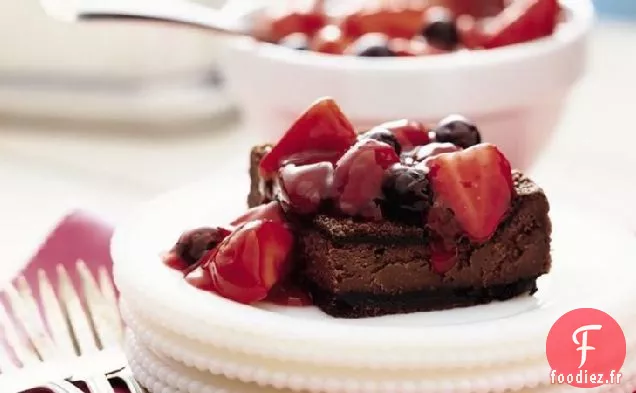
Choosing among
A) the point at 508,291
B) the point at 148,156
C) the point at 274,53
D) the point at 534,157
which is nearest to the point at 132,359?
the point at 508,291

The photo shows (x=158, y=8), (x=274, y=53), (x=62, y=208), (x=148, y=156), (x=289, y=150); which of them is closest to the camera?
(x=289, y=150)

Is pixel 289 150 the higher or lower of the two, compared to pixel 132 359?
higher

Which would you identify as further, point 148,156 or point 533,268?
point 148,156

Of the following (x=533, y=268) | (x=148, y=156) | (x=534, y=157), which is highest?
(x=533, y=268)

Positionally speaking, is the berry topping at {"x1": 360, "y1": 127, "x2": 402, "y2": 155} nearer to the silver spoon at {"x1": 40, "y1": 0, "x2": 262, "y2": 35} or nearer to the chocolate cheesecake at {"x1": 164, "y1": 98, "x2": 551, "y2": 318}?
the chocolate cheesecake at {"x1": 164, "y1": 98, "x2": 551, "y2": 318}

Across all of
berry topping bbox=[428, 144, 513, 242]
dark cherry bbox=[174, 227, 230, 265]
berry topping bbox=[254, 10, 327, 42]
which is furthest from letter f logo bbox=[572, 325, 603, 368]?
berry topping bbox=[254, 10, 327, 42]

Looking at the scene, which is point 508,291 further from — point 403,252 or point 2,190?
point 2,190

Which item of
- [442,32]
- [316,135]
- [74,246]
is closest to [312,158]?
[316,135]

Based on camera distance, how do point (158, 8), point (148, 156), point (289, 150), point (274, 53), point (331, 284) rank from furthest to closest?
point (148, 156), point (158, 8), point (274, 53), point (289, 150), point (331, 284)
